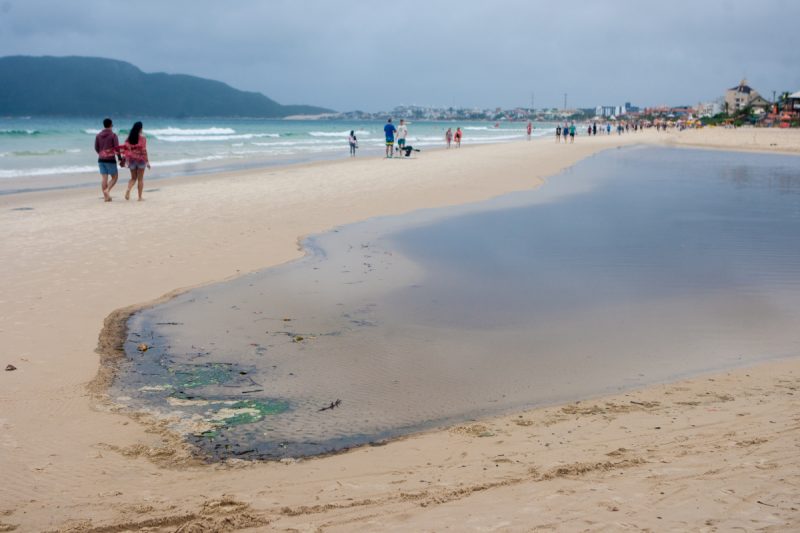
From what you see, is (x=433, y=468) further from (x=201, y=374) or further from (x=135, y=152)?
(x=135, y=152)

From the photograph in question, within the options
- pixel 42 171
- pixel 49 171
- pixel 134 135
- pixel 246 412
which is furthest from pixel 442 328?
pixel 42 171

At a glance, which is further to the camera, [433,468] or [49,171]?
[49,171]

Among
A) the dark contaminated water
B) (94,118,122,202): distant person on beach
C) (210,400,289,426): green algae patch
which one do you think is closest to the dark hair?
(94,118,122,202): distant person on beach

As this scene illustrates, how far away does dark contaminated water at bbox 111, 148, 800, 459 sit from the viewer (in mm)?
4984

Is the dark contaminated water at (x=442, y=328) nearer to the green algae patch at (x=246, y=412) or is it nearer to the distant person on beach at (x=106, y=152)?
the green algae patch at (x=246, y=412)

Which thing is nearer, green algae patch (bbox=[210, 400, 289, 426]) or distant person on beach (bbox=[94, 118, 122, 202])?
green algae patch (bbox=[210, 400, 289, 426])

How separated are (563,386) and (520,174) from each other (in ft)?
65.6

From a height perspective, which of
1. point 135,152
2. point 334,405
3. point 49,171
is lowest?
point 334,405

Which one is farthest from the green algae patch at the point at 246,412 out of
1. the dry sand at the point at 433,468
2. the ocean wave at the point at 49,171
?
the ocean wave at the point at 49,171

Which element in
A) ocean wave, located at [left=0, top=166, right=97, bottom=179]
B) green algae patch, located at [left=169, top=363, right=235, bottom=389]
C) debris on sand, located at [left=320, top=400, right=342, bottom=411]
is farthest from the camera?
ocean wave, located at [left=0, top=166, right=97, bottom=179]

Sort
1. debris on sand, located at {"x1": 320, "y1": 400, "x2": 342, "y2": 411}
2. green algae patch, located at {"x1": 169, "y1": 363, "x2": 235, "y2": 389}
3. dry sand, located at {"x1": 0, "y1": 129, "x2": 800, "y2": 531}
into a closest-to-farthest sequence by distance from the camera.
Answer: dry sand, located at {"x1": 0, "y1": 129, "x2": 800, "y2": 531}, debris on sand, located at {"x1": 320, "y1": 400, "x2": 342, "y2": 411}, green algae patch, located at {"x1": 169, "y1": 363, "x2": 235, "y2": 389}

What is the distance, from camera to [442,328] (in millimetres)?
6914

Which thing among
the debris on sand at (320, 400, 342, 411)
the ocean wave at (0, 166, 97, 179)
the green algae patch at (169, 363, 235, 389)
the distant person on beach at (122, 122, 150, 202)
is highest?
the distant person on beach at (122, 122, 150, 202)

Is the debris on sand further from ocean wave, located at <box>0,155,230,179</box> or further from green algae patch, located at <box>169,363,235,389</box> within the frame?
ocean wave, located at <box>0,155,230,179</box>
